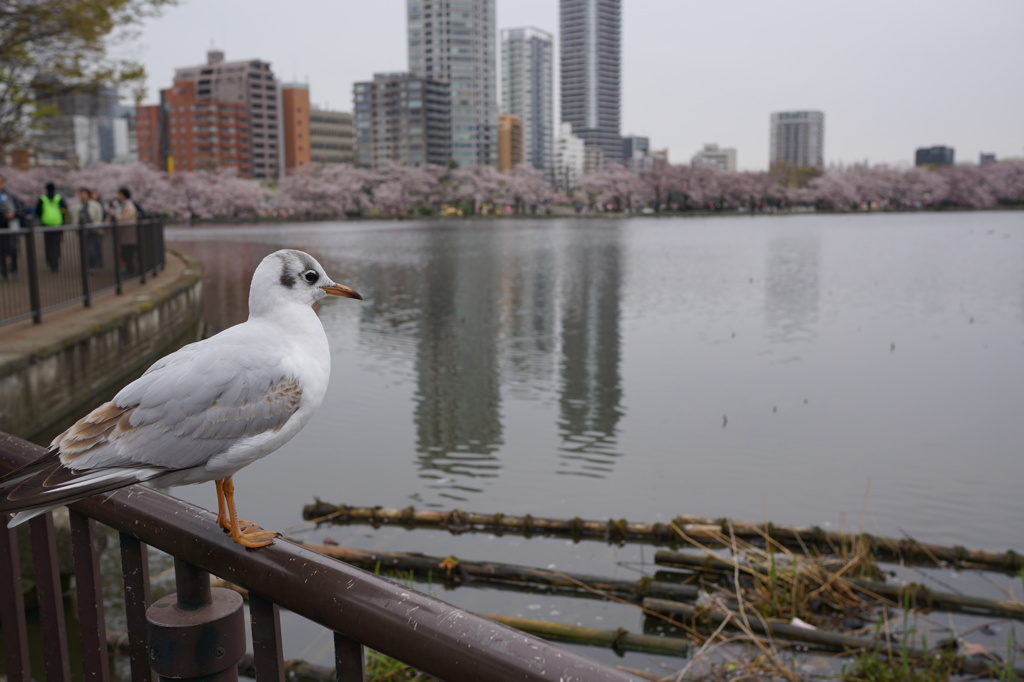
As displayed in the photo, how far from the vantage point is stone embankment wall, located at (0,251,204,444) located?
784cm

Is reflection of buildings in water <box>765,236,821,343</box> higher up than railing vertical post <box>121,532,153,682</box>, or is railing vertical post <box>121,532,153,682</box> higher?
railing vertical post <box>121,532,153,682</box>

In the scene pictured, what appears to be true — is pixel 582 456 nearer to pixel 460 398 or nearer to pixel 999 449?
pixel 460 398

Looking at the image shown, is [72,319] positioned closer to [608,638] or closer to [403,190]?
[608,638]

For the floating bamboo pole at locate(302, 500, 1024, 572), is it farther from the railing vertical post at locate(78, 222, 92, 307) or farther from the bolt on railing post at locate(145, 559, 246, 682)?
the railing vertical post at locate(78, 222, 92, 307)

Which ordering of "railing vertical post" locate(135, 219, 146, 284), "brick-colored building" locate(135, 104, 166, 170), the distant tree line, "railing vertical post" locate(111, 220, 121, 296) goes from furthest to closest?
1. "brick-colored building" locate(135, 104, 166, 170)
2. the distant tree line
3. "railing vertical post" locate(135, 219, 146, 284)
4. "railing vertical post" locate(111, 220, 121, 296)

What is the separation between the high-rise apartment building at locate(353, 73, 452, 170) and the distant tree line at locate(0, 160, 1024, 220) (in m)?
38.7

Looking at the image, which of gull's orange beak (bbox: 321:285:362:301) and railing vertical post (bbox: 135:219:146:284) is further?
railing vertical post (bbox: 135:219:146:284)

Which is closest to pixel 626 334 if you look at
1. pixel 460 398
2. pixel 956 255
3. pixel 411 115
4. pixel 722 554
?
pixel 460 398

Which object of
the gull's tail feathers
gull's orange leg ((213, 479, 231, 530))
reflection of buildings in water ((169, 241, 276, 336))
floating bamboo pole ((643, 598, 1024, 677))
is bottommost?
floating bamboo pole ((643, 598, 1024, 677))

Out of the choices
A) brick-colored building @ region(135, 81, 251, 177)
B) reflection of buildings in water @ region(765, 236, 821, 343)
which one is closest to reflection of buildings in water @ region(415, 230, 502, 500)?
reflection of buildings in water @ region(765, 236, 821, 343)

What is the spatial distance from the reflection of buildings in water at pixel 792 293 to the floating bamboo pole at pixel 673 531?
9925 millimetres

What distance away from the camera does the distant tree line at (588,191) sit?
3506 inches

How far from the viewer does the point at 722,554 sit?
682cm

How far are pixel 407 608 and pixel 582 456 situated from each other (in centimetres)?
822
